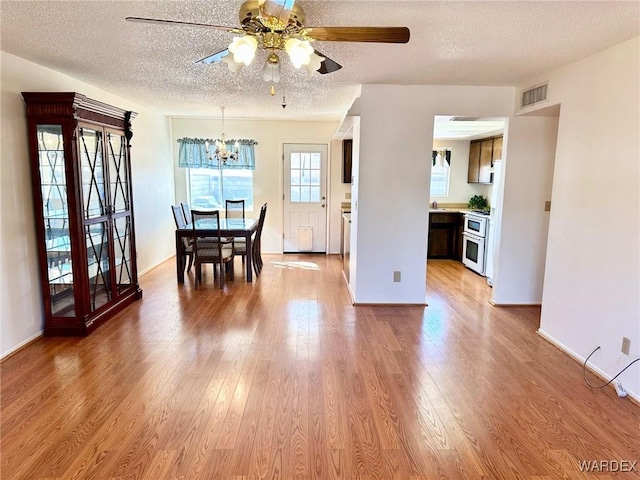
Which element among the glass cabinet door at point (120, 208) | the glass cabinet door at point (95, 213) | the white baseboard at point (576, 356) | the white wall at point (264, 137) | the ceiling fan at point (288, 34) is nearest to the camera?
the ceiling fan at point (288, 34)

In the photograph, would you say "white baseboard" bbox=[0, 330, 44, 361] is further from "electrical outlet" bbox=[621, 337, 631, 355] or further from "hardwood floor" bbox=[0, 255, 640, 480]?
"electrical outlet" bbox=[621, 337, 631, 355]

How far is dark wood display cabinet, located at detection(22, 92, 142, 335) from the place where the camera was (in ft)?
10.1

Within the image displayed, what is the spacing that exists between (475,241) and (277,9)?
4.94 m

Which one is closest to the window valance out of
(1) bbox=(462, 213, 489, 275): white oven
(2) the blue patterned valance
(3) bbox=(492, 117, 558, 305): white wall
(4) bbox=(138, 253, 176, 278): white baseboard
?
(1) bbox=(462, 213, 489, 275): white oven

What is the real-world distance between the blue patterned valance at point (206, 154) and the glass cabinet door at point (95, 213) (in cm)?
307

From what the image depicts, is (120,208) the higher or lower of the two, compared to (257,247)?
higher

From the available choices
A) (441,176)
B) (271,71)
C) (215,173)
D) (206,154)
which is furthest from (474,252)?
(206,154)

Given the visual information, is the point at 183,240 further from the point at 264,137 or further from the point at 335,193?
the point at 335,193

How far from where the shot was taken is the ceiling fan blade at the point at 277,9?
5.25ft

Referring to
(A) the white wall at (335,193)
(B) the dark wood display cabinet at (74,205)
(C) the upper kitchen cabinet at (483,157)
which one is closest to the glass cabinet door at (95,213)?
(B) the dark wood display cabinet at (74,205)

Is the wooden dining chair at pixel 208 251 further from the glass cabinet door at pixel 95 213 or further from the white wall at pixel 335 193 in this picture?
the white wall at pixel 335 193

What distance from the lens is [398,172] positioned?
12.9ft

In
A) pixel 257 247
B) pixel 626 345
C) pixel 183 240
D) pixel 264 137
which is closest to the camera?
pixel 626 345

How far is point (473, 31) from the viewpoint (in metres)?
2.38
